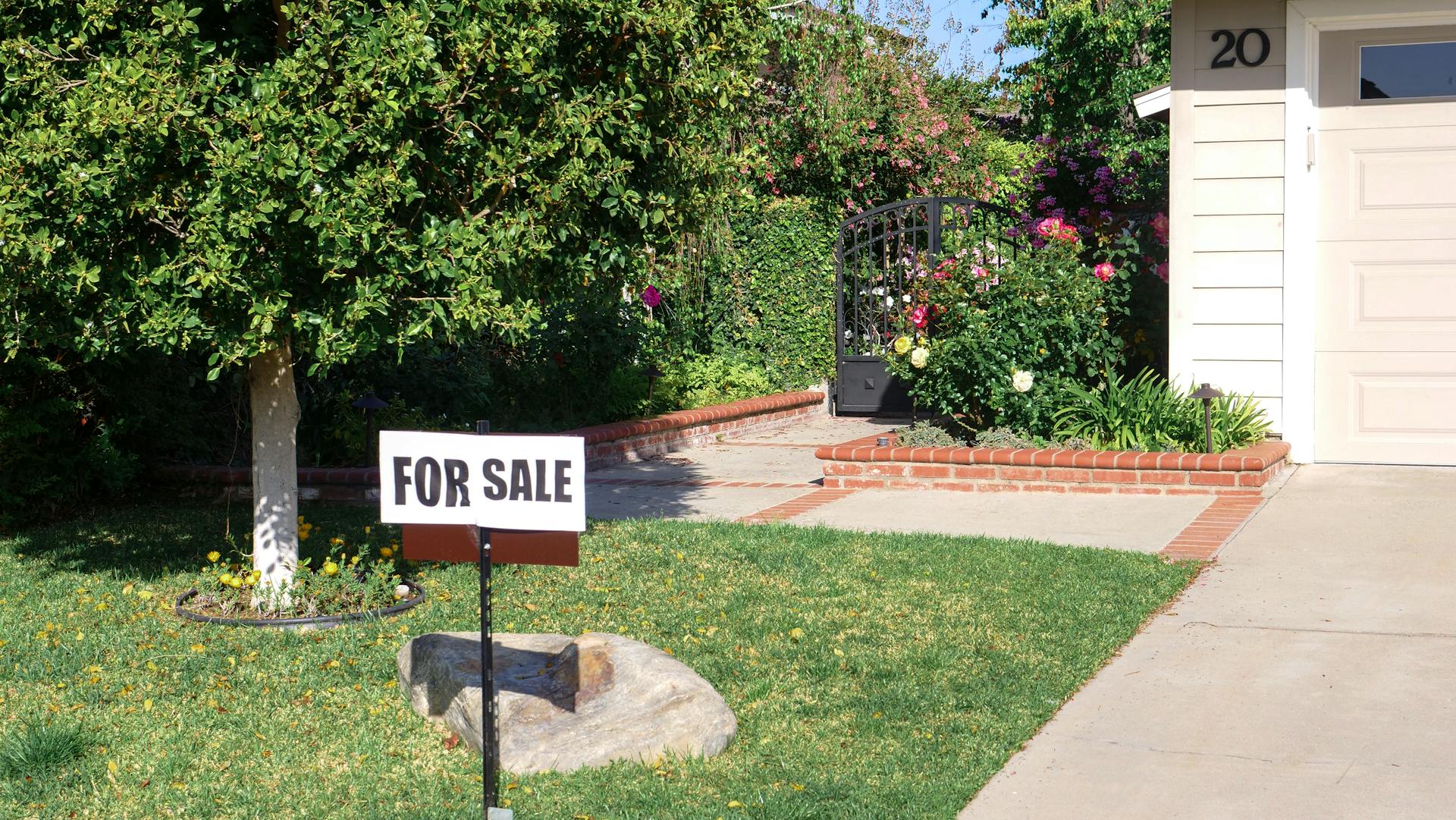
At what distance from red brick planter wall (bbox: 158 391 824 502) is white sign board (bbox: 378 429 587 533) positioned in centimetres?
441

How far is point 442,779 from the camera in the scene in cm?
415

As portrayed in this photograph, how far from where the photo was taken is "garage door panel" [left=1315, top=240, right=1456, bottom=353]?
865 centimetres

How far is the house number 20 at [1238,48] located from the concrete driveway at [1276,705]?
3462 millimetres

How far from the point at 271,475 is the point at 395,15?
2212mm

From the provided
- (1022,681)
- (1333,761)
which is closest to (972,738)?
(1022,681)

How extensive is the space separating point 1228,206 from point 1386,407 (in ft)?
5.38

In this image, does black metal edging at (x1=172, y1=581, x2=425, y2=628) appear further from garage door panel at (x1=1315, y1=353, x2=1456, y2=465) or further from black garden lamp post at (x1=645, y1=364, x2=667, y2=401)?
black garden lamp post at (x1=645, y1=364, x2=667, y2=401)

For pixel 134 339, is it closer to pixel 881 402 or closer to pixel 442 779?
pixel 442 779

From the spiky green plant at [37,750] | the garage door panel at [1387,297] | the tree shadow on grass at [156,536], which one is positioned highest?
the garage door panel at [1387,297]

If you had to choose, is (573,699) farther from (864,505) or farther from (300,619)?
(864,505)

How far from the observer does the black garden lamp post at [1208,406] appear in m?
8.40

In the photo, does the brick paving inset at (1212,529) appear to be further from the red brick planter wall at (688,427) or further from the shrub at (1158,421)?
the red brick planter wall at (688,427)

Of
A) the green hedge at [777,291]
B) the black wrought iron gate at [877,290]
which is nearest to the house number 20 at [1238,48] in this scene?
the black wrought iron gate at [877,290]

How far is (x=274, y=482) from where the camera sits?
6.07 meters
